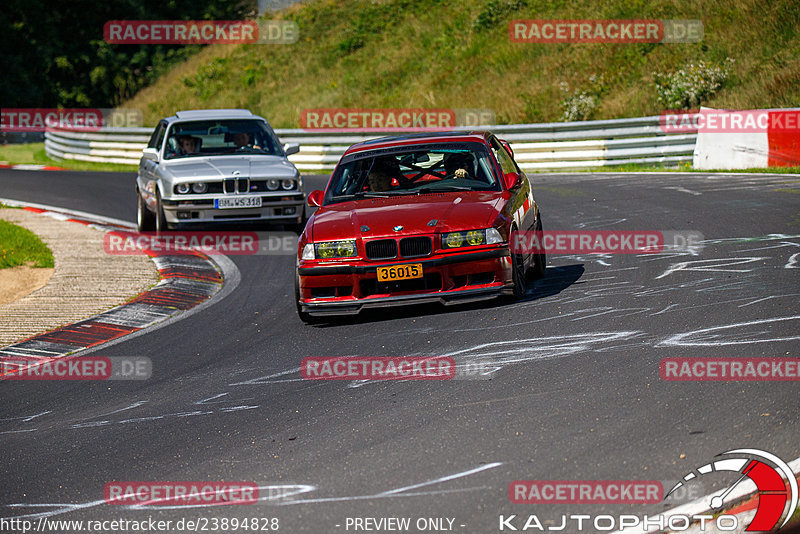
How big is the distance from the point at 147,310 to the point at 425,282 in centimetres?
328

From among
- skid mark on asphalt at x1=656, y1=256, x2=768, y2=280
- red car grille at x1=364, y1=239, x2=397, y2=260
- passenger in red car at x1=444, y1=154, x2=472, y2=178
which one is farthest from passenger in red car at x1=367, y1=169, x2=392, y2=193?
skid mark on asphalt at x1=656, y1=256, x2=768, y2=280

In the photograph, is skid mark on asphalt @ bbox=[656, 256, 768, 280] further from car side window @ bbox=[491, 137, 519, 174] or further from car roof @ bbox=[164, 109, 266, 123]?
car roof @ bbox=[164, 109, 266, 123]

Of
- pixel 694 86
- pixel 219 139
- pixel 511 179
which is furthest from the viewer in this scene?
pixel 694 86

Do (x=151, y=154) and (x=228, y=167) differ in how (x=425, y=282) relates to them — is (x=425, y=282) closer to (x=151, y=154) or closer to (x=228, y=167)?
(x=228, y=167)

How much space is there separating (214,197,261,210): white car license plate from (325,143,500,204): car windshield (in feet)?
13.6

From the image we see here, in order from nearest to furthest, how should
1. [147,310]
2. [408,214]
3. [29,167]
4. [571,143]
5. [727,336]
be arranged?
1. [727,336]
2. [408,214]
3. [147,310]
4. [571,143]
5. [29,167]

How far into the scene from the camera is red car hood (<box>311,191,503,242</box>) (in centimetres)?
830

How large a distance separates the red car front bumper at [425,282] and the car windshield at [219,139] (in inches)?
272

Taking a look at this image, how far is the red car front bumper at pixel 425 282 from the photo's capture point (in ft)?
26.8

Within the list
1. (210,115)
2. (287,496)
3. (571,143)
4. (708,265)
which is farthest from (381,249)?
(571,143)

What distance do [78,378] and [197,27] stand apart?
4359 centimetres

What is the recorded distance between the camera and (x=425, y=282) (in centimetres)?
820

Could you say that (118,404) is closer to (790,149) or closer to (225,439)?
(225,439)

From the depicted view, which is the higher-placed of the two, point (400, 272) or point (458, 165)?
point (458, 165)
